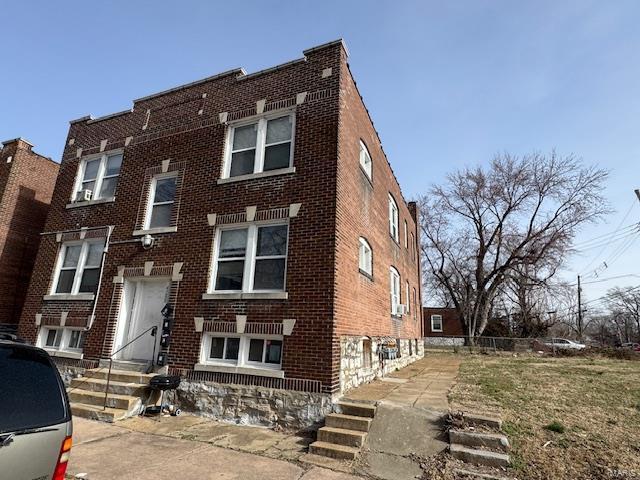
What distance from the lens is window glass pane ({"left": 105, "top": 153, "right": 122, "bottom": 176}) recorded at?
1197 cm

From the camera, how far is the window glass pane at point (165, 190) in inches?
417

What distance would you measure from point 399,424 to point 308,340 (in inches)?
91.6

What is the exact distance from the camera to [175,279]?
367 inches

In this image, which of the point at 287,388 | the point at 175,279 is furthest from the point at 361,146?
the point at 287,388

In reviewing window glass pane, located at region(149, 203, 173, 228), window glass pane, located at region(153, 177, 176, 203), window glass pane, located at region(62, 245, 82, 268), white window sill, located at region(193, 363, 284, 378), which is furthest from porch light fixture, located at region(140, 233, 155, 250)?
white window sill, located at region(193, 363, 284, 378)

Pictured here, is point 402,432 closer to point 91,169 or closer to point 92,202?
point 92,202

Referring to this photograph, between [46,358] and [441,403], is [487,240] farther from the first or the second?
[46,358]

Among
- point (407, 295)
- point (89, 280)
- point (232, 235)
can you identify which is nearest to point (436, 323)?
point (407, 295)

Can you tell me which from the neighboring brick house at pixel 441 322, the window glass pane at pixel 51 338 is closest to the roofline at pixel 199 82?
the window glass pane at pixel 51 338

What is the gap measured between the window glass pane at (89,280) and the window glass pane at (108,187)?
99.7 inches

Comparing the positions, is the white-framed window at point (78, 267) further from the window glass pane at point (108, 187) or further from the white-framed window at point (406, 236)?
the white-framed window at point (406, 236)

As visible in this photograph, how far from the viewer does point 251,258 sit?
8.71 m

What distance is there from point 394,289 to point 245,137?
8.57 metres

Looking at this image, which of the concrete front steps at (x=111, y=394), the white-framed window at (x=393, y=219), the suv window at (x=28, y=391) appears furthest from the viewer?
the white-framed window at (x=393, y=219)
